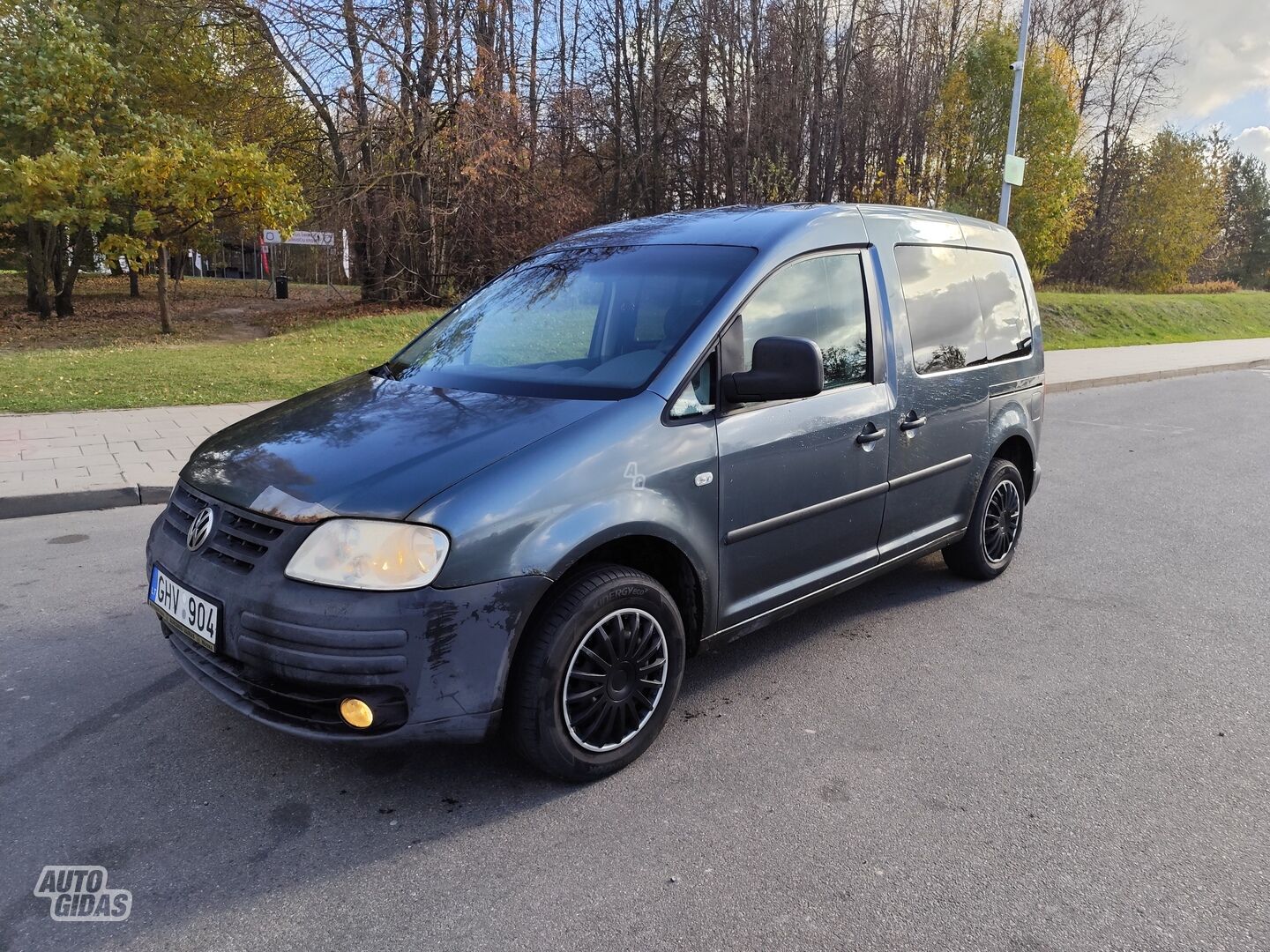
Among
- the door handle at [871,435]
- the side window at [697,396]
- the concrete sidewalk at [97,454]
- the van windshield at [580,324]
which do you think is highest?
the van windshield at [580,324]

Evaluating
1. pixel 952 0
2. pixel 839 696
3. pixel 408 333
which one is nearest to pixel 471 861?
pixel 839 696

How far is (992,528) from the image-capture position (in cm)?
491

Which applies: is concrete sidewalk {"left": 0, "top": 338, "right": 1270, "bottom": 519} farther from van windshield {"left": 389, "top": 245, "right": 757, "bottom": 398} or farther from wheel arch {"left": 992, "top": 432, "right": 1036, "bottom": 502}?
wheel arch {"left": 992, "top": 432, "right": 1036, "bottom": 502}

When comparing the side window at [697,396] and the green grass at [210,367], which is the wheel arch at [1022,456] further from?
the green grass at [210,367]

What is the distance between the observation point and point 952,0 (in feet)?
136

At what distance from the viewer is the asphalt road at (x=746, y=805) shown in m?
2.28

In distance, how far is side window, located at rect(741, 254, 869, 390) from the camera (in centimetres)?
340

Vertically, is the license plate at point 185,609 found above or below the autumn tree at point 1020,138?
below

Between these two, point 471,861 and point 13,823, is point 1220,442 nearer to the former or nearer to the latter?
point 471,861

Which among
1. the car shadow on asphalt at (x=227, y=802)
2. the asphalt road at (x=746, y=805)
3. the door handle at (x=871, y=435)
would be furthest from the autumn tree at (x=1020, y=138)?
the car shadow on asphalt at (x=227, y=802)

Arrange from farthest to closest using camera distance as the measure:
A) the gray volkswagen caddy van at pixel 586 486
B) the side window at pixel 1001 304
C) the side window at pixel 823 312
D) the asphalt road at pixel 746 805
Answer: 1. the side window at pixel 1001 304
2. the side window at pixel 823 312
3. the gray volkswagen caddy van at pixel 586 486
4. the asphalt road at pixel 746 805

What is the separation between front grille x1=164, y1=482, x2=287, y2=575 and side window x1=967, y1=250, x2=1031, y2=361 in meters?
3.63

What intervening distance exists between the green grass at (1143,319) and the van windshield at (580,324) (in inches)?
793

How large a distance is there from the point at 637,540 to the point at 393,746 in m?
0.99
